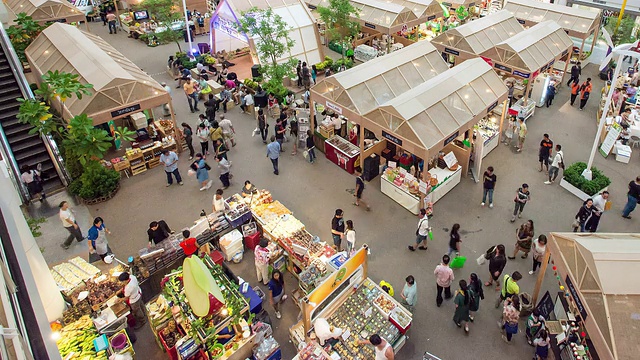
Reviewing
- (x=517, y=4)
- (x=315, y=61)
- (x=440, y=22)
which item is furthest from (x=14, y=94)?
(x=517, y=4)

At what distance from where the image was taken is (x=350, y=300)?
960 cm

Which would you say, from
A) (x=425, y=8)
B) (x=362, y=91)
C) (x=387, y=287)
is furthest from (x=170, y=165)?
(x=425, y=8)

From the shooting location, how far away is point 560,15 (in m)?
24.1

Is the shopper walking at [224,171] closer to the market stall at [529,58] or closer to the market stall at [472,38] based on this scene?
the market stall at [529,58]

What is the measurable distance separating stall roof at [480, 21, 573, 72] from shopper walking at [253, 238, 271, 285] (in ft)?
44.7

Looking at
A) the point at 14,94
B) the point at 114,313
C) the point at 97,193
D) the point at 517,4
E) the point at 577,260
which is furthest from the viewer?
the point at 517,4

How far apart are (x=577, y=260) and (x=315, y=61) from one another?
58.3 feet

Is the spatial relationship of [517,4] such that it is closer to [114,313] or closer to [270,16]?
[270,16]

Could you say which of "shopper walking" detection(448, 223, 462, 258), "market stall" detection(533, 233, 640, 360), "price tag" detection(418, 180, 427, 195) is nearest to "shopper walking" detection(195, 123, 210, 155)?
"price tag" detection(418, 180, 427, 195)

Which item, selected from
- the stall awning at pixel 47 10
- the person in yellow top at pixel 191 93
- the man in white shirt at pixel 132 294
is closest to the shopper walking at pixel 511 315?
the man in white shirt at pixel 132 294

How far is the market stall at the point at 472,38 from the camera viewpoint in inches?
797

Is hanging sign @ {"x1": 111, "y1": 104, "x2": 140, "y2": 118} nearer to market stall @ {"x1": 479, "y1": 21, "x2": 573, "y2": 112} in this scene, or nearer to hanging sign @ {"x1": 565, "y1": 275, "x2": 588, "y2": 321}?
hanging sign @ {"x1": 565, "y1": 275, "x2": 588, "y2": 321}

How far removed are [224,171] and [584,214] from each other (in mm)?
10925

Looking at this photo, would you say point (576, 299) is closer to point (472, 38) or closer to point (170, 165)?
point (170, 165)
